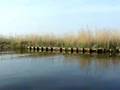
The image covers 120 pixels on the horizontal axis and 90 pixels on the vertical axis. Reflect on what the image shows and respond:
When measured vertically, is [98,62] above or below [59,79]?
above

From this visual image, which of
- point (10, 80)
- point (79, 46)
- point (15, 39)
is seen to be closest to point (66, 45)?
point (79, 46)

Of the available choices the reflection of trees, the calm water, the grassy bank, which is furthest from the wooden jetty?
the calm water

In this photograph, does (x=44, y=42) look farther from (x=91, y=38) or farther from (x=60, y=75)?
(x=60, y=75)

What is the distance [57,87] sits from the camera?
28.6 feet

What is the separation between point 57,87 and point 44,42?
1831cm

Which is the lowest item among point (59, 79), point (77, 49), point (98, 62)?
point (59, 79)

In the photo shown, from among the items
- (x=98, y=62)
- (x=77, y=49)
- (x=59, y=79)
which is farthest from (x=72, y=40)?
(x=59, y=79)

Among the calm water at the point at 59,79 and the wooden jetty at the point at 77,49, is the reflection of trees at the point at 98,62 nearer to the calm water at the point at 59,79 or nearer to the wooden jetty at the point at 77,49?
the calm water at the point at 59,79

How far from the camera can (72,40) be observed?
2414 centimetres

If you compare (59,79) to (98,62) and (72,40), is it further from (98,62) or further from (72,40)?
(72,40)

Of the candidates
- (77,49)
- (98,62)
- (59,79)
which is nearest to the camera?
(59,79)

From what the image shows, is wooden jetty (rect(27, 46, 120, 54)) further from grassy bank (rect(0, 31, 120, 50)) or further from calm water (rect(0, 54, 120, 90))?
calm water (rect(0, 54, 120, 90))

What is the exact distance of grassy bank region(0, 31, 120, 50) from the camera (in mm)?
22016

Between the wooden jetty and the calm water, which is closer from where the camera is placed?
the calm water
